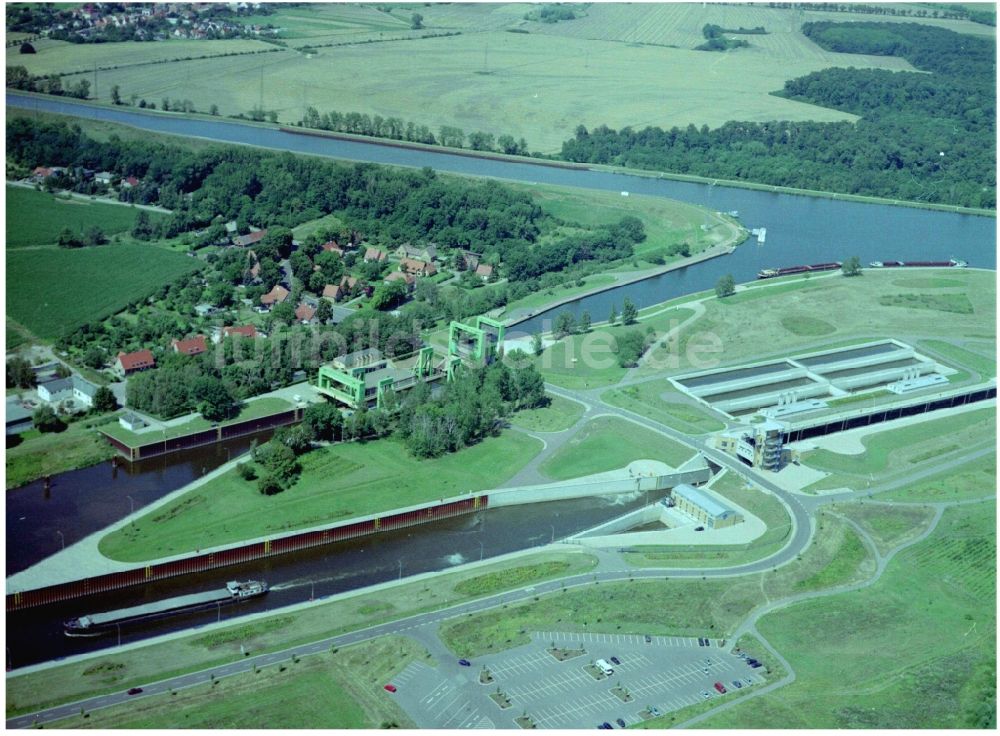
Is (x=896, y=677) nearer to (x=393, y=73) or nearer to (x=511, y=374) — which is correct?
(x=511, y=374)

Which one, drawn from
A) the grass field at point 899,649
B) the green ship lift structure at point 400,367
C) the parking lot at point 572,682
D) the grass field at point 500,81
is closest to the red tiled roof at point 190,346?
the green ship lift structure at point 400,367

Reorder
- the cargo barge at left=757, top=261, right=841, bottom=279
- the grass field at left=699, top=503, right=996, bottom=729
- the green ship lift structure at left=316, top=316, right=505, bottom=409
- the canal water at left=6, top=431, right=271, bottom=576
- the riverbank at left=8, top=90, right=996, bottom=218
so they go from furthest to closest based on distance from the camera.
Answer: the riverbank at left=8, top=90, right=996, bottom=218 < the cargo barge at left=757, top=261, right=841, bottom=279 < the green ship lift structure at left=316, top=316, right=505, bottom=409 < the canal water at left=6, top=431, right=271, bottom=576 < the grass field at left=699, top=503, right=996, bottom=729

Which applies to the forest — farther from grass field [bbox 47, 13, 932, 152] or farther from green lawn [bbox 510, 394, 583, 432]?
green lawn [bbox 510, 394, 583, 432]

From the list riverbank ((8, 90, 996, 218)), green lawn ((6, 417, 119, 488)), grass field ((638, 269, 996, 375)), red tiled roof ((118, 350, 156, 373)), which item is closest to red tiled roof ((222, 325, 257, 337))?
red tiled roof ((118, 350, 156, 373))

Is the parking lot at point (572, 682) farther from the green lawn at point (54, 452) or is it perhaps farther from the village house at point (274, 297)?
the village house at point (274, 297)

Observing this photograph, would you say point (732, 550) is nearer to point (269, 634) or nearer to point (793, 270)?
point (269, 634)
